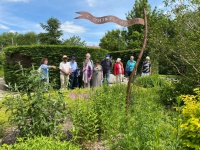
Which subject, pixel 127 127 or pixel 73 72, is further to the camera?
pixel 73 72

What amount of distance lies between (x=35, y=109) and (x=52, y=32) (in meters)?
37.8

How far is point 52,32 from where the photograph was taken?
1587 inches

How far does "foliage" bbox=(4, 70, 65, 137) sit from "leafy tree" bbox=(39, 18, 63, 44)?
37360 millimetres

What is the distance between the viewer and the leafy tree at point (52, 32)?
131 feet

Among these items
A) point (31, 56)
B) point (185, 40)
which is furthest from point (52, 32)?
point (185, 40)

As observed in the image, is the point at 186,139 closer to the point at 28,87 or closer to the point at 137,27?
the point at 28,87

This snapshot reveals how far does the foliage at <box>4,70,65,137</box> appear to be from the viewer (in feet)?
11.9

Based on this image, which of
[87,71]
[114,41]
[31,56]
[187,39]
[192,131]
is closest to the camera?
[192,131]

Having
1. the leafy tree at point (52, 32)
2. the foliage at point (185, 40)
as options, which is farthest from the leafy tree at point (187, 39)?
the leafy tree at point (52, 32)

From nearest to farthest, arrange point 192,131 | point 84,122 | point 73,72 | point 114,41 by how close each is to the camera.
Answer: point 192,131 < point 84,122 < point 73,72 < point 114,41

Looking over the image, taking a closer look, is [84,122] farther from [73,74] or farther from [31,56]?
[31,56]

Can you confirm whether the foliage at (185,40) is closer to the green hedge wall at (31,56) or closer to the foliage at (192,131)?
the foliage at (192,131)

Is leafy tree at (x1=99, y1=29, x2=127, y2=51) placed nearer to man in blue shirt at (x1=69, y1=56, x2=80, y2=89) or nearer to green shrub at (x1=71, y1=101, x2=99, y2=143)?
man in blue shirt at (x1=69, y1=56, x2=80, y2=89)

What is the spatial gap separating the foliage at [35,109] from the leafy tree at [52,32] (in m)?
37.4
